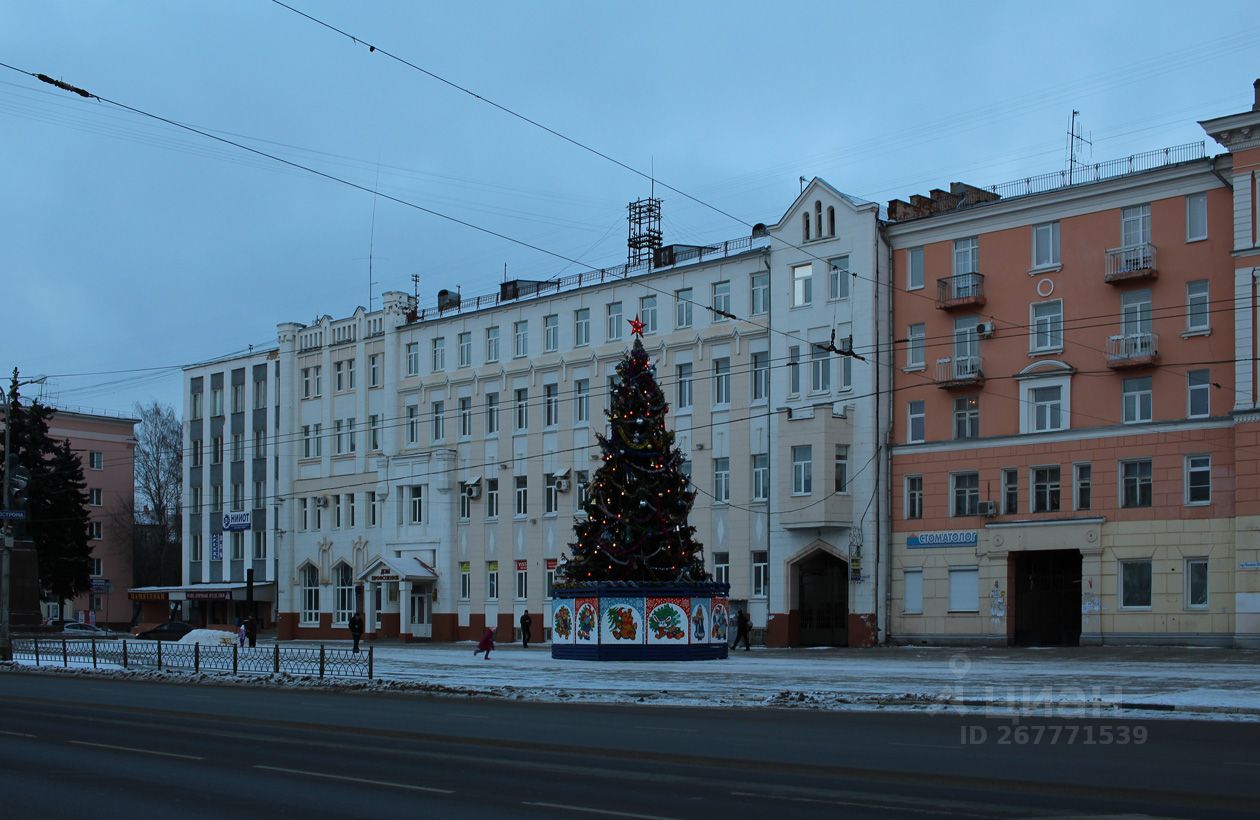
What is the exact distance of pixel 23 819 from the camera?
11.5 metres

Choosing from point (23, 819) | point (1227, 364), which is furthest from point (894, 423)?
point (23, 819)

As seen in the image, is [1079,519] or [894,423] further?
[894,423]

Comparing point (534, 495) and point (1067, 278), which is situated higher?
point (1067, 278)

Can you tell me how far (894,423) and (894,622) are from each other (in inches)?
278

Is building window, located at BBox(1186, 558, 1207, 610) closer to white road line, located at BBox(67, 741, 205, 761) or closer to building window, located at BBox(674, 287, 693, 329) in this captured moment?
building window, located at BBox(674, 287, 693, 329)

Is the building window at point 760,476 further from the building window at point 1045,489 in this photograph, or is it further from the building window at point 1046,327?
the building window at point 1046,327

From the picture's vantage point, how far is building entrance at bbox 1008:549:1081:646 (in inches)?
1864

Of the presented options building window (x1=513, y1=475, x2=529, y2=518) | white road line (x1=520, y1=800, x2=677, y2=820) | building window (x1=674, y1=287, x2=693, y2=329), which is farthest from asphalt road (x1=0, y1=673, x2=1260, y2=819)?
building window (x1=513, y1=475, x2=529, y2=518)

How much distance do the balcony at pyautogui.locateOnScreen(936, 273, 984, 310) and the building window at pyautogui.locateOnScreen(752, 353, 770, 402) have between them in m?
7.57

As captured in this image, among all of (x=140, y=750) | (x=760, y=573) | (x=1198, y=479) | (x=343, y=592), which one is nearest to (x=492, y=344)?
(x=343, y=592)

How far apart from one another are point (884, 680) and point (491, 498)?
122 feet

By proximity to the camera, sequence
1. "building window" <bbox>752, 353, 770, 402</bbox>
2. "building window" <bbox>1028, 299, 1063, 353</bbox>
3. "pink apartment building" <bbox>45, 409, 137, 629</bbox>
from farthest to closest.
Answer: "pink apartment building" <bbox>45, 409, 137, 629</bbox> < "building window" <bbox>752, 353, 770, 402</bbox> < "building window" <bbox>1028, 299, 1063, 353</bbox>

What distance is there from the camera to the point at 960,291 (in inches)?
1940

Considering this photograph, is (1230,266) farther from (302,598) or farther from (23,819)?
(302,598)
